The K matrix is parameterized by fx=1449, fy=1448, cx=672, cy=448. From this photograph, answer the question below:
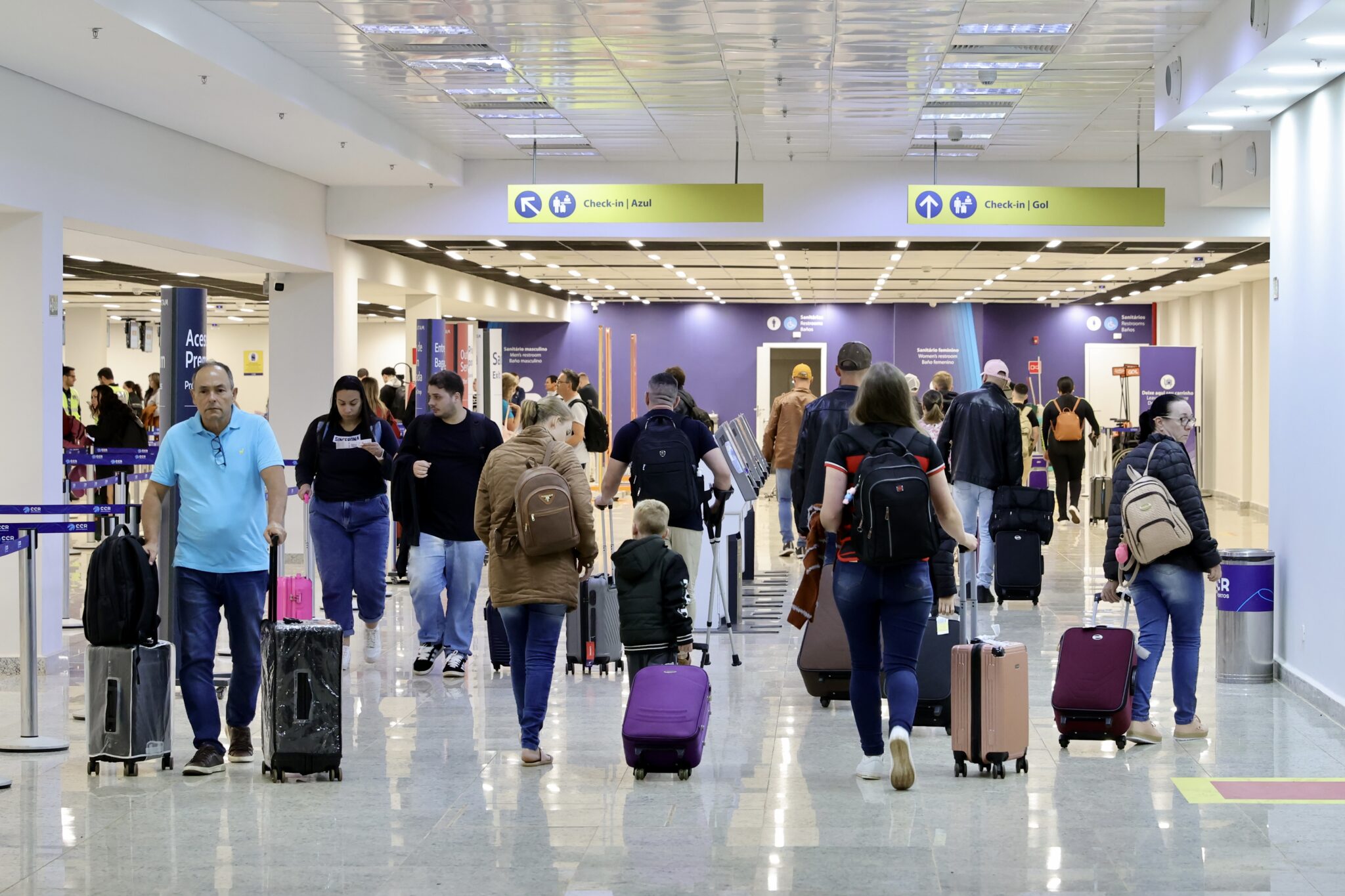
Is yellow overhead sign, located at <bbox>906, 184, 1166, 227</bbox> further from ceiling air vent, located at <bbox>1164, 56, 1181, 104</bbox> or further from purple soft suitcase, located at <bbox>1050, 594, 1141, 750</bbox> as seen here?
purple soft suitcase, located at <bbox>1050, 594, 1141, 750</bbox>

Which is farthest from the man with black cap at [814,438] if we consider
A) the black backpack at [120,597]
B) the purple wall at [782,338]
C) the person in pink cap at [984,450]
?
the purple wall at [782,338]

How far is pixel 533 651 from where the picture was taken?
5.62 metres

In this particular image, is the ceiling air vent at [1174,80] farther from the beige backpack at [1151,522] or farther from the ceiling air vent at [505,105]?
the ceiling air vent at [505,105]

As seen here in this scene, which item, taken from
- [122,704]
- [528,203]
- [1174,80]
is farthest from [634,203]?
[122,704]

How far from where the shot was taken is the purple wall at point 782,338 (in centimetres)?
2823

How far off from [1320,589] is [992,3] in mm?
3692

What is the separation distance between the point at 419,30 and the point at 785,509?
6.13 m

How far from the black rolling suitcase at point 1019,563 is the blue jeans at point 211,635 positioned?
6.11m

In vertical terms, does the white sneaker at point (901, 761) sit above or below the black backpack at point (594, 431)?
below

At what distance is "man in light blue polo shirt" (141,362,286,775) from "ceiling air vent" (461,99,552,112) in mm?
5933

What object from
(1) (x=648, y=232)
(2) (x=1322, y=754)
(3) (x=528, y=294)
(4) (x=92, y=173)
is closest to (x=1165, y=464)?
(2) (x=1322, y=754)

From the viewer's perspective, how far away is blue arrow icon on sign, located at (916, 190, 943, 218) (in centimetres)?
1198

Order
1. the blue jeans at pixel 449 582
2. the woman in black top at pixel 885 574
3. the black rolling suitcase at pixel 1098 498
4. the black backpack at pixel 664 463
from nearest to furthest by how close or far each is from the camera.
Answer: the woman in black top at pixel 885 574
the black backpack at pixel 664 463
the blue jeans at pixel 449 582
the black rolling suitcase at pixel 1098 498

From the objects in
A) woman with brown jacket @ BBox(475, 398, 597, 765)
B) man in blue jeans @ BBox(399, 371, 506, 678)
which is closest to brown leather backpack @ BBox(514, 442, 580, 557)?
woman with brown jacket @ BBox(475, 398, 597, 765)
